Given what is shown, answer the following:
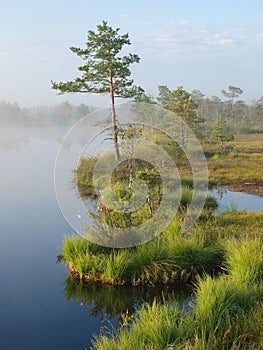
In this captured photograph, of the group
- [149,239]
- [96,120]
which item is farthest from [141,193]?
[96,120]

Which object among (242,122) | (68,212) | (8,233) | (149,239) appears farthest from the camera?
(242,122)

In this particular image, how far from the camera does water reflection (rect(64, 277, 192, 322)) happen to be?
7266 mm

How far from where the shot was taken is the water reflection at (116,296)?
727 centimetres

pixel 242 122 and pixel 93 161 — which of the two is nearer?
pixel 93 161

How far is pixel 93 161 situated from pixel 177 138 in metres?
5.35

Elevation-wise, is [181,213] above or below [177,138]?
below

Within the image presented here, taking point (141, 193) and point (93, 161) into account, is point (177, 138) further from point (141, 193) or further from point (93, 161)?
point (141, 193)

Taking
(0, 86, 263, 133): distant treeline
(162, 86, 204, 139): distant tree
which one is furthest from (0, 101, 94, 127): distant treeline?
(162, 86, 204, 139): distant tree

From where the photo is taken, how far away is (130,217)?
993 cm

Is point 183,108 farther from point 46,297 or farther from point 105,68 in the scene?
point 46,297

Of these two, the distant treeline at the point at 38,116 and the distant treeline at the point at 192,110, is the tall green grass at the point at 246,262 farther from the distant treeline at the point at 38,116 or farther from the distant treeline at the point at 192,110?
the distant treeline at the point at 38,116

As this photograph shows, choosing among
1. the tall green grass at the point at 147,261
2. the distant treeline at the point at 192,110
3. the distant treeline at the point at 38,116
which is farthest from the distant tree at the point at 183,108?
the distant treeline at the point at 38,116

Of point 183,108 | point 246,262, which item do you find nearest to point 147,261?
point 246,262

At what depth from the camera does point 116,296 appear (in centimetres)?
763
